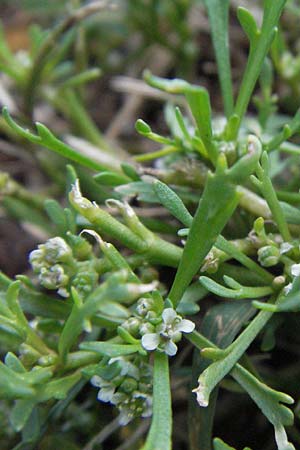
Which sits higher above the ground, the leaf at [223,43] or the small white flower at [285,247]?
the leaf at [223,43]

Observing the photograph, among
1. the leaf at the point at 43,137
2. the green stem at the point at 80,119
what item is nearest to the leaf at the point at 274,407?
the leaf at the point at 43,137

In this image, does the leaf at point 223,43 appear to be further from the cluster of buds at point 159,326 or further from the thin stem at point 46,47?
the cluster of buds at point 159,326

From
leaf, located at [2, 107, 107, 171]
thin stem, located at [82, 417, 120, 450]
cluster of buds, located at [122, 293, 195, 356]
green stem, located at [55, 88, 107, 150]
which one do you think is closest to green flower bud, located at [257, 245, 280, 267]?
cluster of buds, located at [122, 293, 195, 356]

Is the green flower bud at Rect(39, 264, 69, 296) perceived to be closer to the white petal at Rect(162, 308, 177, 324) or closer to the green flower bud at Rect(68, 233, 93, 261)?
the green flower bud at Rect(68, 233, 93, 261)

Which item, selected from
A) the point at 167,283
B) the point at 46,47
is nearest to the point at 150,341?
the point at 167,283

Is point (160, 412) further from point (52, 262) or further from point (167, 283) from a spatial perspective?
point (167, 283)

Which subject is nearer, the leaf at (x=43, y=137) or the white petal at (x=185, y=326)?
the white petal at (x=185, y=326)

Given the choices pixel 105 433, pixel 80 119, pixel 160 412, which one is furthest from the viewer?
pixel 80 119
